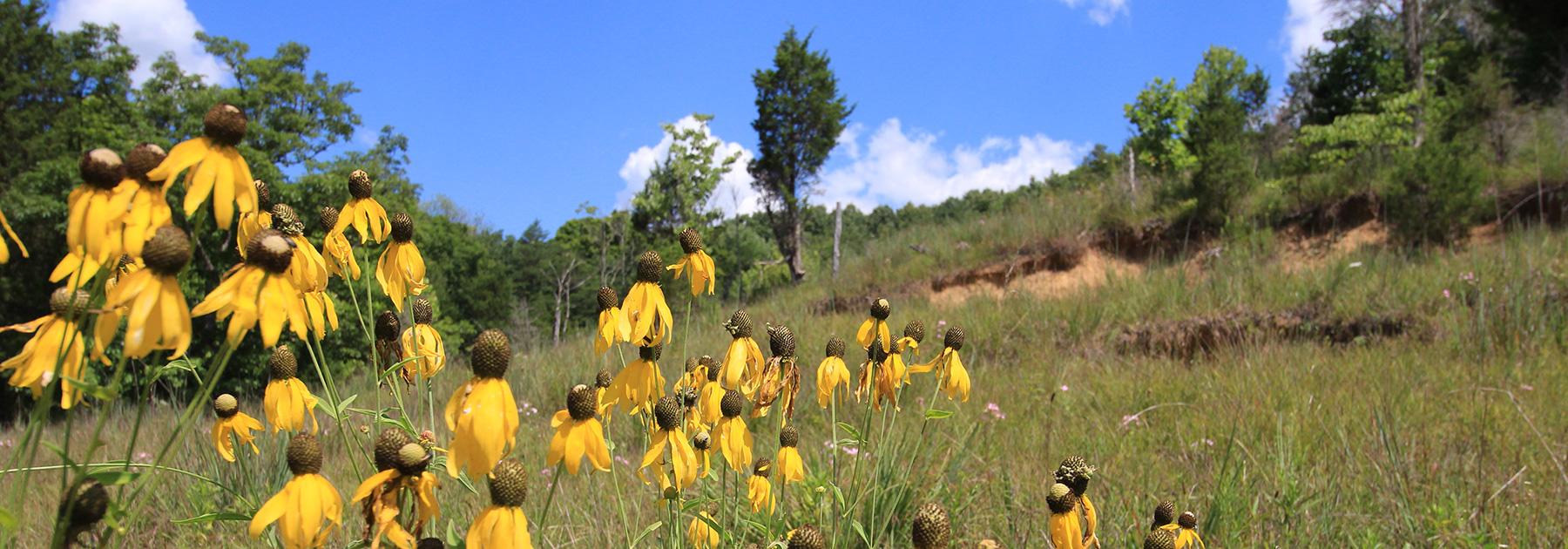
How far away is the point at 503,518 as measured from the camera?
826 mm

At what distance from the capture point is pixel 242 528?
7.50 ft

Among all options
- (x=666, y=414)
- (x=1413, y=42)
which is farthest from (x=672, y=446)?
(x=1413, y=42)

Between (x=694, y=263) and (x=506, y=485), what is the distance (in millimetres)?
705

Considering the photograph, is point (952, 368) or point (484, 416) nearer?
→ point (484, 416)

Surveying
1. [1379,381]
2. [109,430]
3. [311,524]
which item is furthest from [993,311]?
[109,430]

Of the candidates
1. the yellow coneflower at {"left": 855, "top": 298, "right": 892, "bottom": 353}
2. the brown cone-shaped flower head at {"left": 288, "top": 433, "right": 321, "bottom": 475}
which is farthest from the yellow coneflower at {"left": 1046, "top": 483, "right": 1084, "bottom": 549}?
the brown cone-shaped flower head at {"left": 288, "top": 433, "right": 321, "bottom": 475}

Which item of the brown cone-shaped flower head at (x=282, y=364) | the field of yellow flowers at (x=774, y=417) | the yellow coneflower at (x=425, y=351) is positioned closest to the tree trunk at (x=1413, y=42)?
the field of yellow flowers at (x=774, y=417)

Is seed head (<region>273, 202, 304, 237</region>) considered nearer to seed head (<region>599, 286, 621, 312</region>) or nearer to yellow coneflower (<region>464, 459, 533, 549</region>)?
seed head (<region>599, 286, 621, 312</region>)

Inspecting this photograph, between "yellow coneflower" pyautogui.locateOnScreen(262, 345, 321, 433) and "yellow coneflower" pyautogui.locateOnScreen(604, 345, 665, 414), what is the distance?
1.63ft

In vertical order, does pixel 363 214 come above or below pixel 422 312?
above

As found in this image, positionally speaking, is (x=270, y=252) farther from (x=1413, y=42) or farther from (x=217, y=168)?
(x=1413, y=42)

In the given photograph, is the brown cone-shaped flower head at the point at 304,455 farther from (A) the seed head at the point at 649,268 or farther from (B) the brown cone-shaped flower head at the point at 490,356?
(A) the seed head at the point at 649,268

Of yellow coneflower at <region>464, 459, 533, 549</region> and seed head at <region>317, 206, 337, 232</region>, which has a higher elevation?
seed head at <region>317, 206, 337, 232</region>

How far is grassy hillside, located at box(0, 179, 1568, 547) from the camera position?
1997 mm
